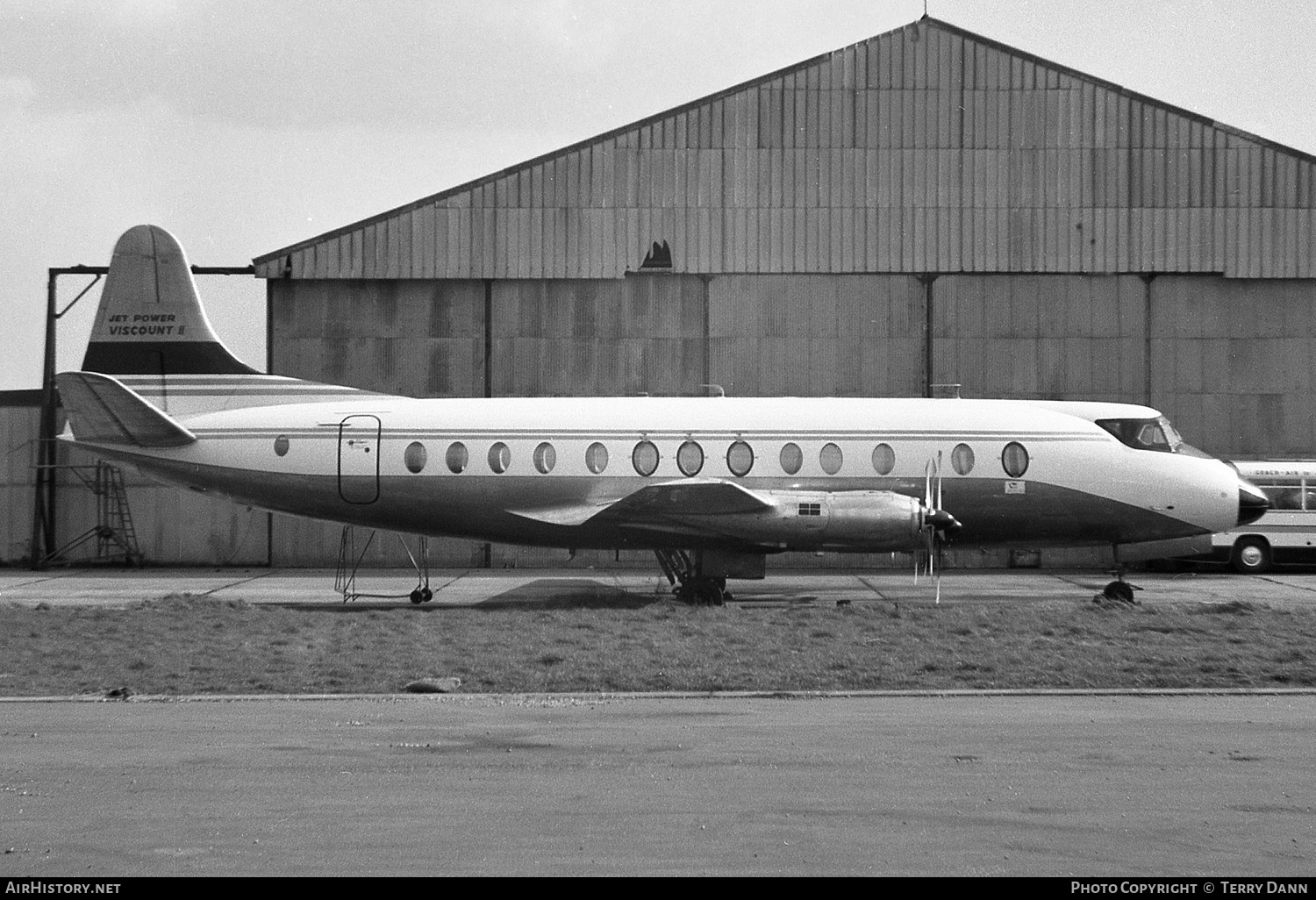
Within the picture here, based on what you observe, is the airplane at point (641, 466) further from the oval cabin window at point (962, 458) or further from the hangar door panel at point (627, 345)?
the hangar door panel at point (627, 345)

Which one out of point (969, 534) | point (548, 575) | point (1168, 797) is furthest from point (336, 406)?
point (1168, 797)

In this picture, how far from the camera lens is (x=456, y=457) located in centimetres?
2333

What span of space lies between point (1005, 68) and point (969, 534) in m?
15.7

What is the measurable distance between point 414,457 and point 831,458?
781 centimetres

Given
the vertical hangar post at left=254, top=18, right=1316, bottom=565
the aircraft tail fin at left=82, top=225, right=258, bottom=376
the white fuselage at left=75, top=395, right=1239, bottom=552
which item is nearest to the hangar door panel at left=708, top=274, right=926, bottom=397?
the vertical hangar post at left=254, top=18, right=1316, bottom=565

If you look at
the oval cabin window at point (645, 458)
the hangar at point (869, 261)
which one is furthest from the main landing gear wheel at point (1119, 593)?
the hangar at point (869, 261)

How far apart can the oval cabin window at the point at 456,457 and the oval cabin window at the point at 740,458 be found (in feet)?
16.1

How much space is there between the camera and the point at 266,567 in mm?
33969

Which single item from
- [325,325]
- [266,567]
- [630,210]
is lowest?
[266,567]

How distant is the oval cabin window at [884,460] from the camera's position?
2327 centimetres

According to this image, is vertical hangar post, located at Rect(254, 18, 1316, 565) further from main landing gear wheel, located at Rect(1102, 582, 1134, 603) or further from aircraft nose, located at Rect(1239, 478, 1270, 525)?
main landing gear wheel, located at Rect(1102, 582, 1134, 603)

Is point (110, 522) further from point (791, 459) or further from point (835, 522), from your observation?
point (835, 522)

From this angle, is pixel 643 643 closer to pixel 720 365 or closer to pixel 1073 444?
pixel 1073 444

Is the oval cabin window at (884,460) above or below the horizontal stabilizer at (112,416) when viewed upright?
below
